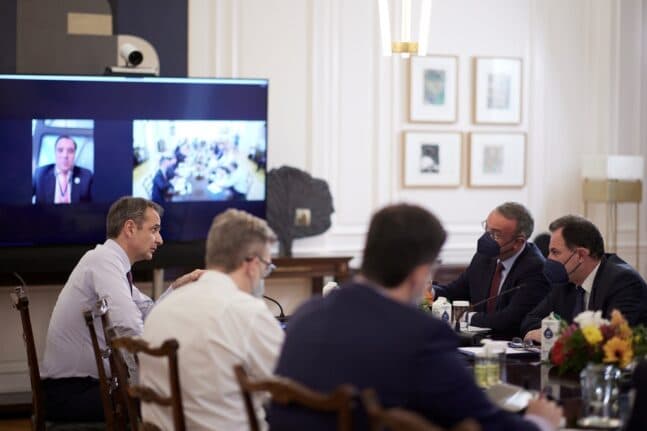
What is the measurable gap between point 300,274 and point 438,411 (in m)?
5.22

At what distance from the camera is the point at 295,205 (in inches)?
314

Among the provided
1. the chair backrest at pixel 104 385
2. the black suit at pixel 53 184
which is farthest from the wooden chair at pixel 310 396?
the black suit at pixel 53 184

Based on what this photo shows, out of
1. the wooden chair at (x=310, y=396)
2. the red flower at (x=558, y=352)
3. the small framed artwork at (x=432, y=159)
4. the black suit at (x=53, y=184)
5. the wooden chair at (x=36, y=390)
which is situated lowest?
the wooden chair at (x=36, y=390)

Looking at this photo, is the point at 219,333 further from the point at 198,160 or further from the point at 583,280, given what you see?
the point at 198,160

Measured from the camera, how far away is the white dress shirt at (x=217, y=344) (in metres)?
3.19

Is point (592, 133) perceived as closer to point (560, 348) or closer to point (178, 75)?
point (178, 75)

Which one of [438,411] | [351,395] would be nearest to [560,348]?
[438,411]

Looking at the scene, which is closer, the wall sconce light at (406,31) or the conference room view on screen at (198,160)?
the wall sconce light at (406,31)

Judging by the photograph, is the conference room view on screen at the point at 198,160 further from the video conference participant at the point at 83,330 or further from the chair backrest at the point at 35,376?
the chair backrest at the point at 35,376

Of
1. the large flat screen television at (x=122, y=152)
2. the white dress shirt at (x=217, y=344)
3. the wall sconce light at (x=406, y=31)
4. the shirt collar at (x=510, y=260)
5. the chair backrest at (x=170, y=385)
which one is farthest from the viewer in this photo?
the large flat screen television at (x=122, y=152)

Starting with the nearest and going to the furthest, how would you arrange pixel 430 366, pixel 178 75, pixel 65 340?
pixel 430 366 → pixel 65 340 → pixel 178 75

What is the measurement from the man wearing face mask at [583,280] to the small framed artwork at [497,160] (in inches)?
143

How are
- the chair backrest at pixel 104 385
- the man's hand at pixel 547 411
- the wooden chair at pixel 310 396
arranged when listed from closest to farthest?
the wooden chair at pixel 310 396, the man's hand at pixel 547 411, the chair backrest at pixel 104 385

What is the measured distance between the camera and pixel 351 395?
7.53 ft
